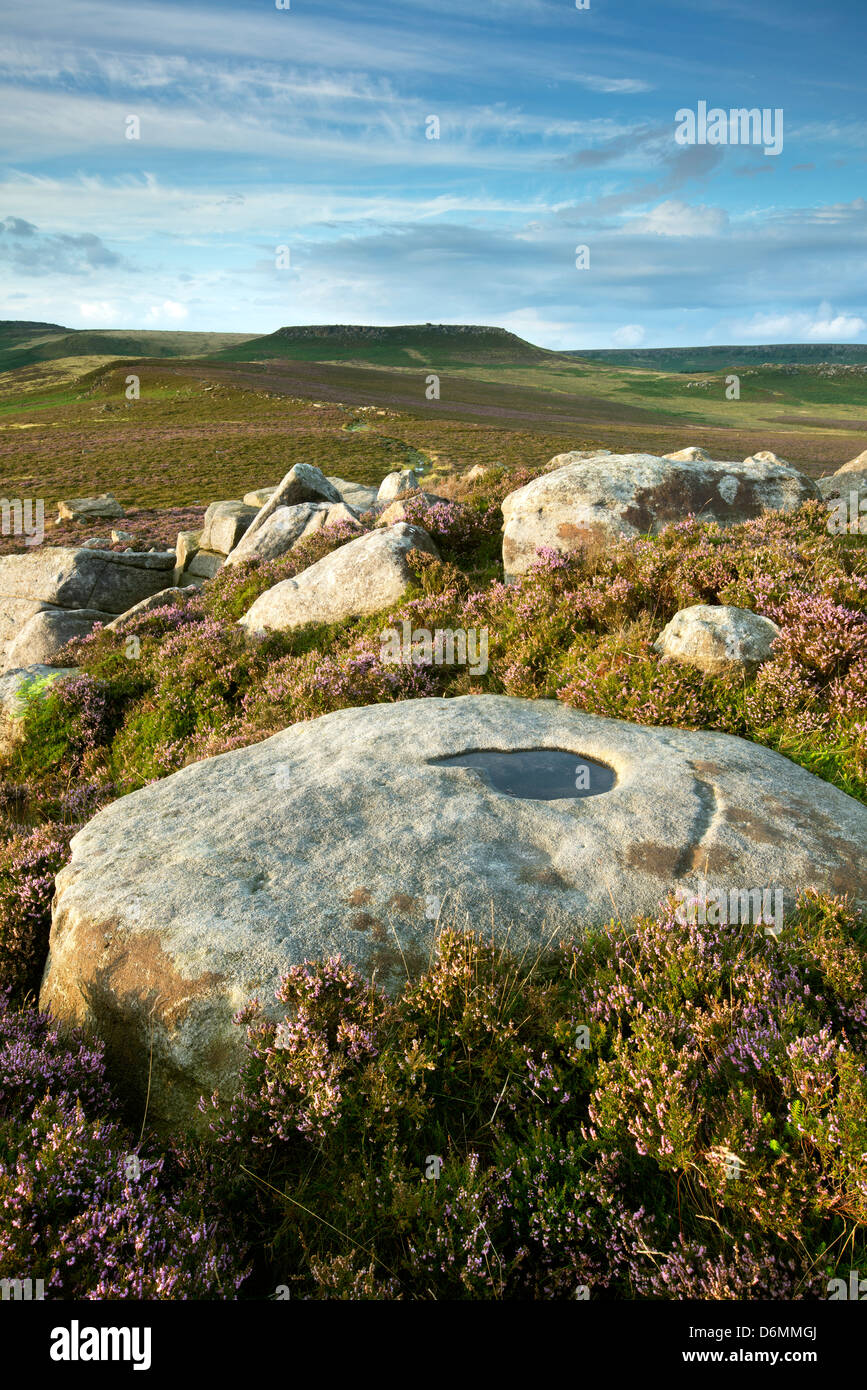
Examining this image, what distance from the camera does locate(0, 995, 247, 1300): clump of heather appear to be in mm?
3129

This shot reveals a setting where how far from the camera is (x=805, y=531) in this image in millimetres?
11734

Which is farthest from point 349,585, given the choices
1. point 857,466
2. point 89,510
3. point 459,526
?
point 89,510

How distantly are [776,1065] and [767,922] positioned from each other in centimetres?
122

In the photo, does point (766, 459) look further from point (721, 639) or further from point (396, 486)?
point (721, 639)

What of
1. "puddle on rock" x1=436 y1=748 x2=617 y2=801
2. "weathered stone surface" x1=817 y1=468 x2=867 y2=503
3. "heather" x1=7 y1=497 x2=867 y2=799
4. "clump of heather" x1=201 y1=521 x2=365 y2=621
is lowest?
"puddle on rock" x1=436 y1=748 x2=617 y2=801

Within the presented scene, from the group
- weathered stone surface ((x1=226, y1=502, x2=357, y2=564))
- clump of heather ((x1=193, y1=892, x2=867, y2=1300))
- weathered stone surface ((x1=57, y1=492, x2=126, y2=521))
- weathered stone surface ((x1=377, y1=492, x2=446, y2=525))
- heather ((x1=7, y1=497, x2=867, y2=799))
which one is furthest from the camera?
weathered stone surface ((x1=57, y1=492, x2=126, y2=521))

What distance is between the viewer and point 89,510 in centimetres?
4472

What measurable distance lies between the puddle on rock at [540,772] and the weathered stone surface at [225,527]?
15.9m

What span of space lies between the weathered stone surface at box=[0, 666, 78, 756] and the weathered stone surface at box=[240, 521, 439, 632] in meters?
3.60

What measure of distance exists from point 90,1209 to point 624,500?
11704 mm

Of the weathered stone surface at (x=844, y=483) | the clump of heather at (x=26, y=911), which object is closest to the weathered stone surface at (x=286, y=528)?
the clump of heather at (x=26, y=911)

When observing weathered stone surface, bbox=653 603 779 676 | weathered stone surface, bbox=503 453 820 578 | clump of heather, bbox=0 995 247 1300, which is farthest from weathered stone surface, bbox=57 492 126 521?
clump of heather, bbox=0 995 247 1300

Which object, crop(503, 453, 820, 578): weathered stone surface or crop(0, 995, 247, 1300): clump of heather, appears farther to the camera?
crop(503, 453, 820, 578): weathered stone surface

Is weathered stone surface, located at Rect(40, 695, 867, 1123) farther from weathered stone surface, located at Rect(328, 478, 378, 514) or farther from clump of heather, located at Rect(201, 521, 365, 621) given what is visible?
weathered stone surface, located at Rect(328, 478, 378, 514)
